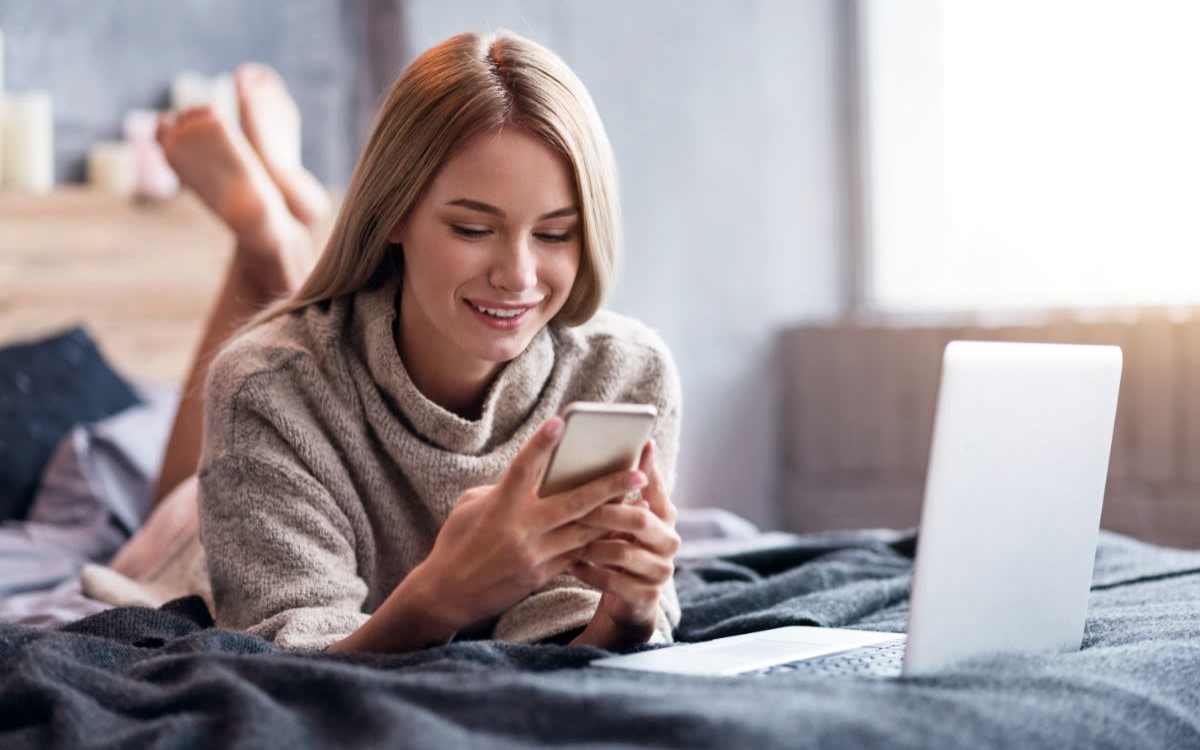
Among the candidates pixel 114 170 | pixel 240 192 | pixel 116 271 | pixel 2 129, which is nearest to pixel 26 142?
pixel 2 129

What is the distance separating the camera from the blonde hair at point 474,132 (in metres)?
1.61

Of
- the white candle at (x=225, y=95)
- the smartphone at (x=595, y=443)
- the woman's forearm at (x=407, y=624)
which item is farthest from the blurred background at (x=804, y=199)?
the smartphone at (x=595, y=443)

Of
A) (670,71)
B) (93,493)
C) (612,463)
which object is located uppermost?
(670,71)

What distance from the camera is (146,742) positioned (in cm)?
109

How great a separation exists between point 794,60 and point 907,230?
0.63 m

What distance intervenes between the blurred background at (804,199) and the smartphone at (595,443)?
8.06ft

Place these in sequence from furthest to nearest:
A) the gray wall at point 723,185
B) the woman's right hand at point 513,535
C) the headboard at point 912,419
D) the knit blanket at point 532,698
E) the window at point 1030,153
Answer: the gray wall at point 723,185, the window at point 1030,153, the headboard at point 912,419, the woman's right hand at point 513,535, the knit blanket at point 532,698

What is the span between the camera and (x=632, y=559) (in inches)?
55.5

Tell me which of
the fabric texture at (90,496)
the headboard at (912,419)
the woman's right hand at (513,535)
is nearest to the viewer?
the woman's right hand at (513,535)

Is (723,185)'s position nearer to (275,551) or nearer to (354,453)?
(354,453)

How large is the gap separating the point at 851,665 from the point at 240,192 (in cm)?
167

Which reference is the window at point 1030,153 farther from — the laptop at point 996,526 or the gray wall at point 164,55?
the laptop at point 996,526

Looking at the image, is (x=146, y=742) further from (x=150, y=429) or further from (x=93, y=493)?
(x=150, y=429)

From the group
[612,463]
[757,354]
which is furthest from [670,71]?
[612,463]
